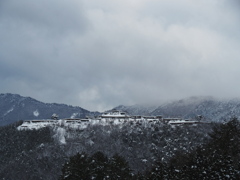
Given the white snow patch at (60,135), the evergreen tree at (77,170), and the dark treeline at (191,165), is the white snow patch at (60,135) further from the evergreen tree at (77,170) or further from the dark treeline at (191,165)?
the evergreen tree at (77,170)

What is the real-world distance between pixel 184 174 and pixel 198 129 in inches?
4084

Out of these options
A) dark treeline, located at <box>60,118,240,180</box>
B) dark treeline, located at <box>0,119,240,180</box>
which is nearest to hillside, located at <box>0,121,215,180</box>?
dark treeline, located at <box>0,119,240,180</box>

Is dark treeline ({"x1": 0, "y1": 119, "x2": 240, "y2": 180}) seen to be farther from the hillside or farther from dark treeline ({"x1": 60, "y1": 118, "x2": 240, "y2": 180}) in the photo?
dark treeline ({"x1": 60, "y1": 118, "x2": 240, "y2": 180})

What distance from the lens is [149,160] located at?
4998 inches

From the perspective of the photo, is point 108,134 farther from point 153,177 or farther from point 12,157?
point 153,177

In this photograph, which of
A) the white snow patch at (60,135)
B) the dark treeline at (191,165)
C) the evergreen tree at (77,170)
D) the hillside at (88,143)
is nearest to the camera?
the dark treeline at (191,165)

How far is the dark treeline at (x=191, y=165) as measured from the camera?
116 feet

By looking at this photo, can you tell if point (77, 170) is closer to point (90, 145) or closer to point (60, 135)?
point (90, 145)

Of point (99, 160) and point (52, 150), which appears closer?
point (99, 160)

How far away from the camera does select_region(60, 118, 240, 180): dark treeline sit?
35.3 metres

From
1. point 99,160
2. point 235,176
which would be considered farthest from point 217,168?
point 99,160

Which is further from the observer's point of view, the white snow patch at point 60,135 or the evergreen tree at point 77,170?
the white snow patch at point 60,135

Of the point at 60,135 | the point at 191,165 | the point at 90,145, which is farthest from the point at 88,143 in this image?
the point at 191,165

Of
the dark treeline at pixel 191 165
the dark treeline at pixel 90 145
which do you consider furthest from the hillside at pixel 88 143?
the dark treeline at pixel 191 165
